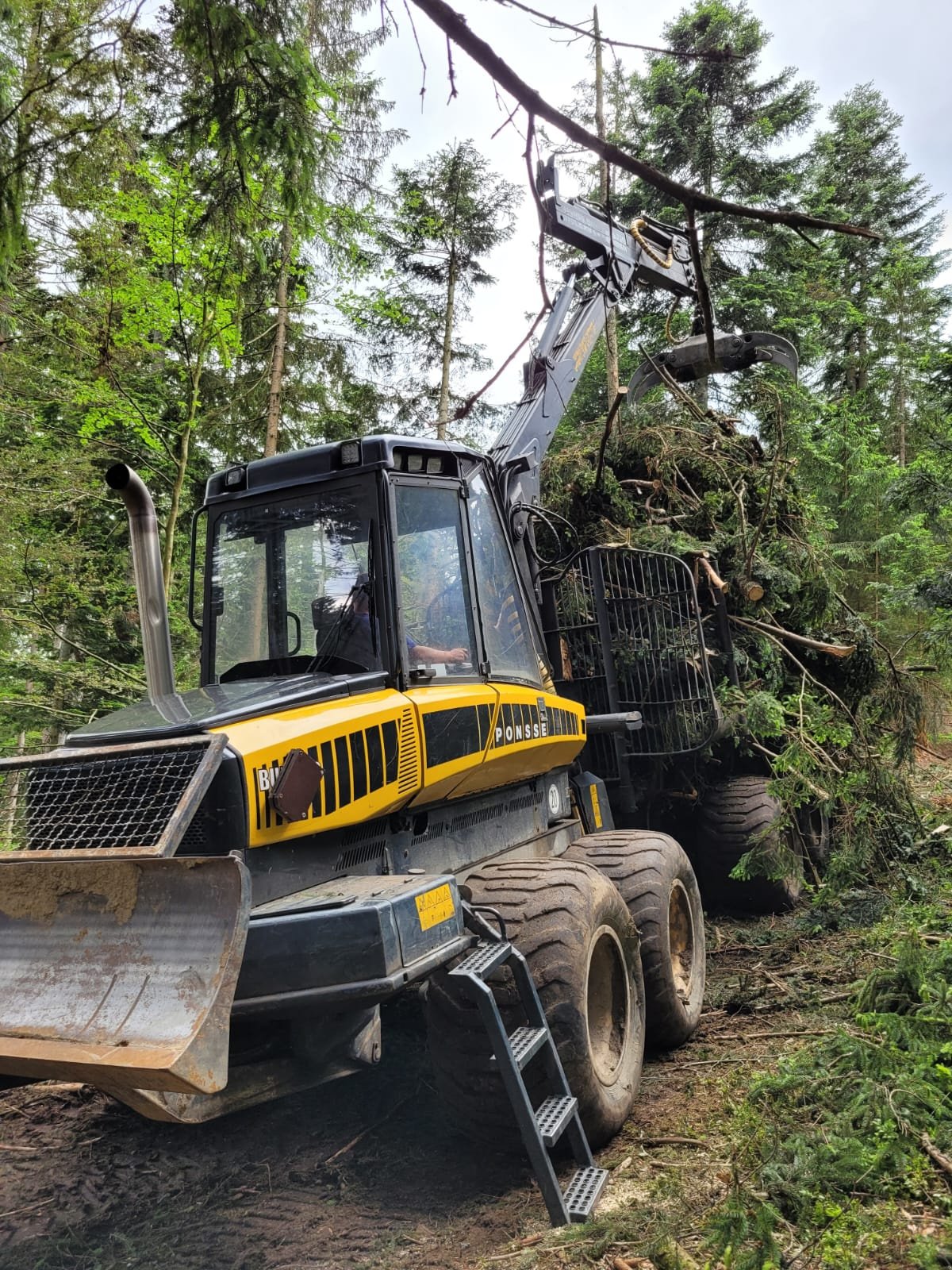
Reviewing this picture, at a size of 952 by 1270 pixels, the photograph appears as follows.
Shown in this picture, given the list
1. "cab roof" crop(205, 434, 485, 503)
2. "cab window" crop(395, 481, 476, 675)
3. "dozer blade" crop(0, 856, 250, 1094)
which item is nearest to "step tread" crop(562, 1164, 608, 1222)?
"dozer blade" crop(0, 856, 250, 1094)

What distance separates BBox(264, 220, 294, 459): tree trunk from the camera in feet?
47.5

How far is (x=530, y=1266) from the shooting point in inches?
120

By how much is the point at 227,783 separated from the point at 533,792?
2717 mm

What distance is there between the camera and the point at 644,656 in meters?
6.89

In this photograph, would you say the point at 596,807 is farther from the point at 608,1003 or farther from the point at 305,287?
the point at 305,287

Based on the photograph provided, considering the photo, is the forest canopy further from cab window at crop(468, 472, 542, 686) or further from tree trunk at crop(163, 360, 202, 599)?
cab window at crop(468, 472, 542, 686)

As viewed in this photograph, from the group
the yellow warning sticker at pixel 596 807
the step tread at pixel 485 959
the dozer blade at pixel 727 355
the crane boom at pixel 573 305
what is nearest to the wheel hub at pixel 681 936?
the yellow warning sticker at pixel 596 807

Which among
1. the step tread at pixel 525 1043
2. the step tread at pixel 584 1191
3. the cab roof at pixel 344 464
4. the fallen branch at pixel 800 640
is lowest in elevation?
the step tread at pixel 584 1191

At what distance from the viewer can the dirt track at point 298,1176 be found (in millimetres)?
3420

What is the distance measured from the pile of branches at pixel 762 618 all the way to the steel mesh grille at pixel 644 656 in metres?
0.31

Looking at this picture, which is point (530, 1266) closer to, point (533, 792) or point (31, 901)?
point (31, 901)

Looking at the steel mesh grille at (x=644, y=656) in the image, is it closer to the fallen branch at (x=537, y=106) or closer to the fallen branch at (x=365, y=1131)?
the fallen branch at (x=365, y=1131)

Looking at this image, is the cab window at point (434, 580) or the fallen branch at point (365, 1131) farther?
the cab window at point (434, 580)

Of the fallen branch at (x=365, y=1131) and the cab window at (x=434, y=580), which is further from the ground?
the cab window at (x=434, y=580)
